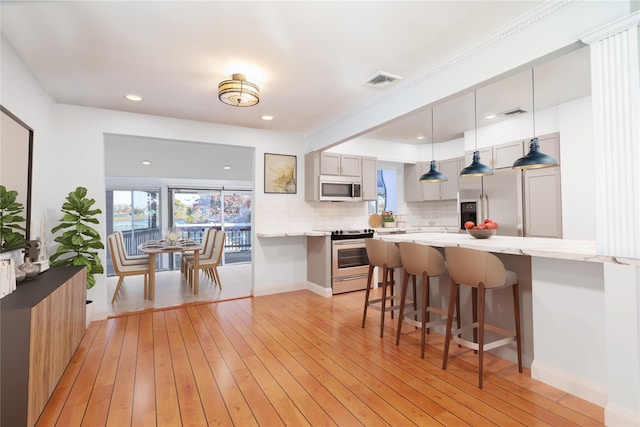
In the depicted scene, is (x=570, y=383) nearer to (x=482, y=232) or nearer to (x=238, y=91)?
(x=482, y=232)

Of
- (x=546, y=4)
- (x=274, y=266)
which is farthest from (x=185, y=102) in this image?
(x=546, y=4)

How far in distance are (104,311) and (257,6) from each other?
12.4 ft

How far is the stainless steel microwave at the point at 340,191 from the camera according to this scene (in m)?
5.18

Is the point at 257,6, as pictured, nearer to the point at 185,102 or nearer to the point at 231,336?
the point at 185,102

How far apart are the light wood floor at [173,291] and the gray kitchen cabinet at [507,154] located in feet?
14.3

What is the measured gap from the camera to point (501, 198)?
459 centimetres

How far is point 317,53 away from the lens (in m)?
2.67

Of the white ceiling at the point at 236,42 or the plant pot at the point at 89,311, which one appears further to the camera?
the plant pot at the point at 89,311

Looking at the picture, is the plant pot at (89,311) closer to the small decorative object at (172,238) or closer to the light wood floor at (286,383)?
the light wood floor at (286,383)

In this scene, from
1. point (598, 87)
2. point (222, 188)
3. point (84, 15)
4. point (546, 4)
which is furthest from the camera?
point (222, 188)

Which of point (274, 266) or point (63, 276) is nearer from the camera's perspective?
point (63, 276)

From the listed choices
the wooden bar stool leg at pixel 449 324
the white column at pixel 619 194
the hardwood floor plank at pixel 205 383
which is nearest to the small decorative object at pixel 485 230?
the wooden bar stool leg at pixel 449 324

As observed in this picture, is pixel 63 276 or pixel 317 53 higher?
pixel 317 53

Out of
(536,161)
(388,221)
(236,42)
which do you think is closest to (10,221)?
(236,42)
